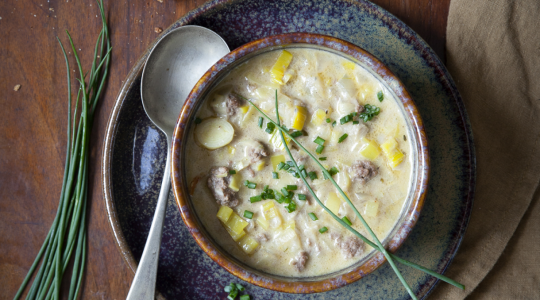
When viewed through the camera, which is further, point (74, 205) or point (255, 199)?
point (74, 205)

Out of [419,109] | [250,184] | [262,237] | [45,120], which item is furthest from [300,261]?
[45,120]

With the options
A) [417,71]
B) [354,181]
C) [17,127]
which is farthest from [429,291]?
[17,127]

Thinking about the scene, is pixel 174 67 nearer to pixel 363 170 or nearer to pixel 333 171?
pixel 333 171

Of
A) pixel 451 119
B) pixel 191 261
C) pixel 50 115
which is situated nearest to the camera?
pixel 451 119

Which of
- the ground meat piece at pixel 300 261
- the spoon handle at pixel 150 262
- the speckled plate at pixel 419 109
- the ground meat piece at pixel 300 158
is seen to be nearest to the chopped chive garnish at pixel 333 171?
the ground meat piece at pixel 300 158

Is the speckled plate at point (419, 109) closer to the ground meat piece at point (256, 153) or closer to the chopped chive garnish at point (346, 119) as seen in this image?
the chopped chive garnish at point (346, 119)

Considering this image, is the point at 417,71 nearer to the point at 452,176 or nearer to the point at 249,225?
the point at 452,176

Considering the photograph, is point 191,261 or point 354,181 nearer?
point 354,181
